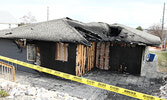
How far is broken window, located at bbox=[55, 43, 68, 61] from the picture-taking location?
27.3 feet

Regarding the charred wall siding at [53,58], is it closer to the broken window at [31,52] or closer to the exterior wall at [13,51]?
the broken window at [31,52]

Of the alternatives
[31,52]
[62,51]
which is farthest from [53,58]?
[31,52]

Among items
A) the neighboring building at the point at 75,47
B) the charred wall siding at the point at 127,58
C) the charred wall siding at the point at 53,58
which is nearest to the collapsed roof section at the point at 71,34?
the neighboring building at the point at 75,47

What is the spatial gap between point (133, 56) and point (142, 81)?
1929 millimetres

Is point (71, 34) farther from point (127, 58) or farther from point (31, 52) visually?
point (127, 58)

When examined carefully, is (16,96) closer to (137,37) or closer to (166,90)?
(166,90)

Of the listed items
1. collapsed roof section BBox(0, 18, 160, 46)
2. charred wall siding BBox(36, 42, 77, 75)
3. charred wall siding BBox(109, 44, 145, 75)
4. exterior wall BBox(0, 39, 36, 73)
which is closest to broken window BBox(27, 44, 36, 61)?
exterior wall BBox(0, 39, 36, 73)

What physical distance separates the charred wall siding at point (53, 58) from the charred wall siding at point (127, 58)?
11.8 feet

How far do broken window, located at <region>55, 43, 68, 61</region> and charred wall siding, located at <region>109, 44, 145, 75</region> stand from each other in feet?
12.5

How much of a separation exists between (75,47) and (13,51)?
4807mm

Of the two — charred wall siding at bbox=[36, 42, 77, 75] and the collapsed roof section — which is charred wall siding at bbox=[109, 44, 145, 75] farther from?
charred wall siding at bbox=[36, 42, 77, 75]

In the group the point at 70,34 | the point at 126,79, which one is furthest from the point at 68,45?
the point at 126,79

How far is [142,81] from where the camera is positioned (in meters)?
8.62

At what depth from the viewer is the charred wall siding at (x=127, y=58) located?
31.7 feet
